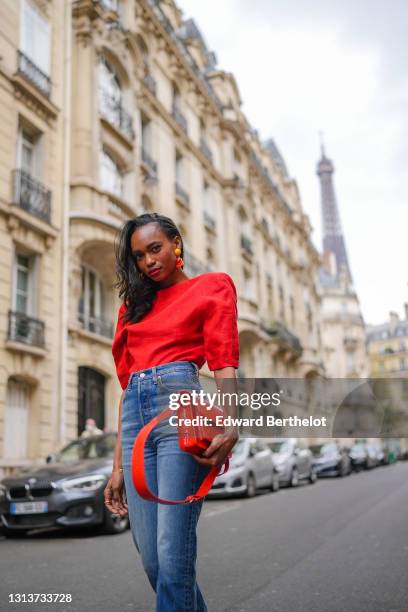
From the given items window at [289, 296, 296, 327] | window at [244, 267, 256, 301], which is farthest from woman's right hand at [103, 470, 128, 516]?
window at [289, 296, 296, 327]

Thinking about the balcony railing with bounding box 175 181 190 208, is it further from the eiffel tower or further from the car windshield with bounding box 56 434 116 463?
the eiffel tower

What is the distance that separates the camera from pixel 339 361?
76062 mm

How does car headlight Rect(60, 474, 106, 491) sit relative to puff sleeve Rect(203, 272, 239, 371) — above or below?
below

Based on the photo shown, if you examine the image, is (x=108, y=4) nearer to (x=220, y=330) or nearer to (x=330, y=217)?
(x=220, y=330)

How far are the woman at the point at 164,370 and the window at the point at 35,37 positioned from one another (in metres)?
16.6

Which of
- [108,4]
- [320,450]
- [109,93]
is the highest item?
[108,4]

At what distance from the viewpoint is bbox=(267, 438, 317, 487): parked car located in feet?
61.5

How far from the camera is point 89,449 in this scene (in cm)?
1048

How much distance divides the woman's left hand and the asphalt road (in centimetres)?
Answer: 259

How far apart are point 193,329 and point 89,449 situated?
8.49 meters

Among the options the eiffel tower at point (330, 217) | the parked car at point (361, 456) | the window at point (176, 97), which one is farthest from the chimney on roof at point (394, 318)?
the eiffel tower at point (330, 217)

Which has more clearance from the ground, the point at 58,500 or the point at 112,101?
the point at 112,101

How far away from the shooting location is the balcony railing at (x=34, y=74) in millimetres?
16875

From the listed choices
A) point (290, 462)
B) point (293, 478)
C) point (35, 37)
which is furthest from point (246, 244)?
point (35, 37)
